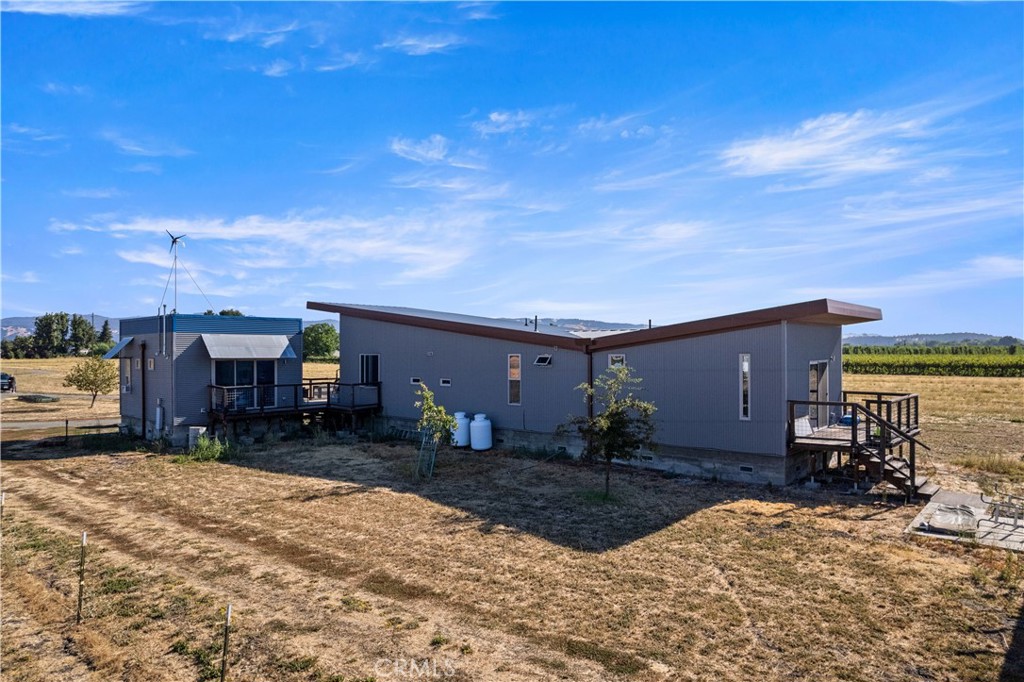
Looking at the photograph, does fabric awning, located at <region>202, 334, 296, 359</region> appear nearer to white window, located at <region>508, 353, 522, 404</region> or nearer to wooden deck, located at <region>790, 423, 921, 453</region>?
white window, located at <region>508, 353, 522, 404</region>

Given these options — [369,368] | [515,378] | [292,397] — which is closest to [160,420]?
[292,397]

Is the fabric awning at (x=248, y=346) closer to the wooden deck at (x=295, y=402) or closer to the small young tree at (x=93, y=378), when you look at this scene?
the wooden deck at (x=295, y=402)

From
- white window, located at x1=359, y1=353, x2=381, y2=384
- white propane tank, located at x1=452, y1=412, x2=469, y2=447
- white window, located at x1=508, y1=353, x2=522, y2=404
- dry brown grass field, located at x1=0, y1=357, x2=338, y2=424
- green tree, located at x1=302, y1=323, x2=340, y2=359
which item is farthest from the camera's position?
green tree, located at x1=302, y1=323, x2=340, y2=359

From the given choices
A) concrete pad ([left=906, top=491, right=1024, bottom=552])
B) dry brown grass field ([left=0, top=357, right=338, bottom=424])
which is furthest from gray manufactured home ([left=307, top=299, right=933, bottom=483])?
dry brown grass field ([left=0, top=357, right=338, bottom=424])

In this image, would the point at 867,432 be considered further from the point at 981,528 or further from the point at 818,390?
the point at 981,528

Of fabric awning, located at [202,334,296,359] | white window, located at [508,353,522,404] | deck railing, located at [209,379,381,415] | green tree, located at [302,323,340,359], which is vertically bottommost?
deck railing, located at [209,379,381,415]

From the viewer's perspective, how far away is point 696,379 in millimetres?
14000

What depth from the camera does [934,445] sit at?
58.1ft

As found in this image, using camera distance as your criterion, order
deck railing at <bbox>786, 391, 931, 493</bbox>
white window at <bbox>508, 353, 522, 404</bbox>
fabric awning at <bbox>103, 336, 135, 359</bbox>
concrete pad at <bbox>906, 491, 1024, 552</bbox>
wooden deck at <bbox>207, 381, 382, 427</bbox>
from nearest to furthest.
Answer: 1. concrete pad at <bbox>906, 491, 1024, 552</bbox>
2. deck railing at <bbox>786, 391, 931, 493</bbox>
3. white window at <bbox>508, 353, 522, 404</bbox>
4. wooden deck at <bbox>207, 381, 382, 427</bbox>
5. fabric awning at <bbox>103, 336, 135, 359</bbox>

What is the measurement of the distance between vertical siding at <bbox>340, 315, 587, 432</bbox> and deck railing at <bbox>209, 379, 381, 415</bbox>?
0.59m

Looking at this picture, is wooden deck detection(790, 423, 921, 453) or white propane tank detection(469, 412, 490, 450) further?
white propane tank detection(469, 412, 490, 450)

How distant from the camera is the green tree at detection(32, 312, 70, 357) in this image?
72.4 m

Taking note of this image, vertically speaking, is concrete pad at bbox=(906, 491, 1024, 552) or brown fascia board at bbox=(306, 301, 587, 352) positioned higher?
brown fascia board at bbox=(306, 301, 587, 352)

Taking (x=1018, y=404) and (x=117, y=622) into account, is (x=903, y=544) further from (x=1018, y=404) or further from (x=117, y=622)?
(x=1018, y=404)
